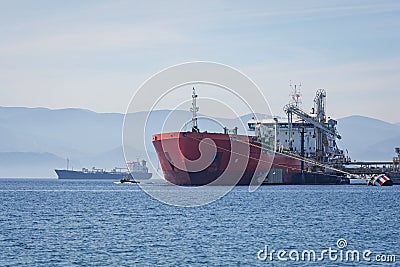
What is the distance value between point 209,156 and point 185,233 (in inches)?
1504

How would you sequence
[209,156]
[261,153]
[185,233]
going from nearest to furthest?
[185,233], [209,156], [261,153]

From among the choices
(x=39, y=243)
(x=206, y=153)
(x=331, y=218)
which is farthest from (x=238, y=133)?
(x=39, y=243)

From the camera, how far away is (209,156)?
72312 millimetres

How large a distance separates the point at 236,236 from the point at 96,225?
7.85 metres

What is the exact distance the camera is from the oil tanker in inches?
2847

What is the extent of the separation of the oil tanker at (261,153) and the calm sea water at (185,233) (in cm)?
2078

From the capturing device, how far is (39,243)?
101 feet

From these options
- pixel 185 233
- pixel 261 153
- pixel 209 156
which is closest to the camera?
pixel 185 233

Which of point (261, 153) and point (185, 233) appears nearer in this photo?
point (185, 233)

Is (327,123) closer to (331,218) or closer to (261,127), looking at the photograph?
(261,127)

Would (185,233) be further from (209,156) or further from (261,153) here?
(261,153)

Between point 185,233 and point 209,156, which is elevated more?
point 209,156

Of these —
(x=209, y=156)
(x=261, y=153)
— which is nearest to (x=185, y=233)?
(x=209, y=156)

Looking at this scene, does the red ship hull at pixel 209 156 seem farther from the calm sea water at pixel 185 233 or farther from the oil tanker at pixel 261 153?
the calm sea water at pixel 185 233
